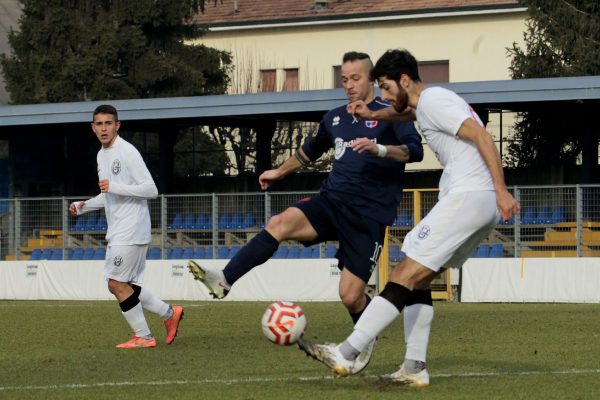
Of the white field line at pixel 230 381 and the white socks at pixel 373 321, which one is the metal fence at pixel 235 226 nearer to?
the white field line at pixel 230 381

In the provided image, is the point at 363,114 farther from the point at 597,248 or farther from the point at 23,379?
the point at 597,248

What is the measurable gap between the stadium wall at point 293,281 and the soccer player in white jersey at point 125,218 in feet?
40.6

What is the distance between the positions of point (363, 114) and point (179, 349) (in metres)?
3.76

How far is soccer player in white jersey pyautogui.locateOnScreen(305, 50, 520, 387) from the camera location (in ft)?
26.8

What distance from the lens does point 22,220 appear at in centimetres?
2877

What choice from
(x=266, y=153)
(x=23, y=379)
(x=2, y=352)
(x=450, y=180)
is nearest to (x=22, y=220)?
(x=266, y=153)

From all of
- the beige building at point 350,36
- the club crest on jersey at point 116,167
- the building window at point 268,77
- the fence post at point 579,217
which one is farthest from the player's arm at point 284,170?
the building window at point 268,77

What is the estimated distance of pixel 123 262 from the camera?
1215 cm

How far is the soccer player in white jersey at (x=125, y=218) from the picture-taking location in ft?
39.8

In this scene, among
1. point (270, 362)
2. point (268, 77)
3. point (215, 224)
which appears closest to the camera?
point (270, 362)

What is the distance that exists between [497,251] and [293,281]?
12.7 feet

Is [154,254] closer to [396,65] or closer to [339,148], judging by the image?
[339,148]

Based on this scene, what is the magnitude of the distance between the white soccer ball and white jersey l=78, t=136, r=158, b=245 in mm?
3788

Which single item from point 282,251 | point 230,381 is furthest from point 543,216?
point 230,381
